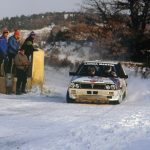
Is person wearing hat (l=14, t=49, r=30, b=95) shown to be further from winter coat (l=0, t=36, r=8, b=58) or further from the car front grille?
the car front grille

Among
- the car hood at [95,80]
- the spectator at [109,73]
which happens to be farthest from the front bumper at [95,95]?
the spectator at [109,73]

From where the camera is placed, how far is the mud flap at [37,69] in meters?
23.9

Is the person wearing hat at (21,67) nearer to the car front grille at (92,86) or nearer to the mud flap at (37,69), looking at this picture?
the mud flap at (37,69)

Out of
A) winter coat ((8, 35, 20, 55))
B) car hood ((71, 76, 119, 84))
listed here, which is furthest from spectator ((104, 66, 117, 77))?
winter coat ((8, 35, 20, 55))

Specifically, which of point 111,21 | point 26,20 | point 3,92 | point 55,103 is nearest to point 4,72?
point 3,92

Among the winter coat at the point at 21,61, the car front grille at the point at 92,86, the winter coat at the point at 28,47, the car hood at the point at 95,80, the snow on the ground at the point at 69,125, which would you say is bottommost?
the snow on the ground at the point at 69,125

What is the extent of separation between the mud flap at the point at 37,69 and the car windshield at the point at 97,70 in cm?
321

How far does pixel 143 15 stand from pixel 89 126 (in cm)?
2762

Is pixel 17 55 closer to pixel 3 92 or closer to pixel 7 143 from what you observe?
pixel 3 92

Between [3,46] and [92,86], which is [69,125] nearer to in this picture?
[92,86]

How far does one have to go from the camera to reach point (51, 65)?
117 feet

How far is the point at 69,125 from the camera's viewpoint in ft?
45.5

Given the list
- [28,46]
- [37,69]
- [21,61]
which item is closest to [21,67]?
[21,61]

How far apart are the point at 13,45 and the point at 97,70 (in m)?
3.50
